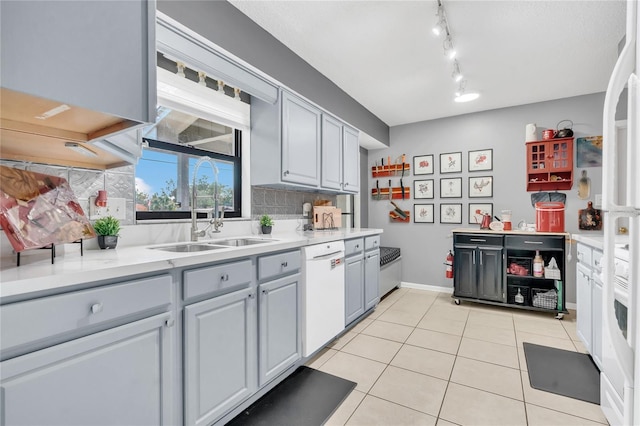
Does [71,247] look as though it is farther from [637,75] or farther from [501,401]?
[501,401]

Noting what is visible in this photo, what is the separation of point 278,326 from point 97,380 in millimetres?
1014

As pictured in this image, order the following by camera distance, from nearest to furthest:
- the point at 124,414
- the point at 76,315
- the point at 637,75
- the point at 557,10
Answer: the point at 637,75 → the point at 76,315 → the point at 124,414 → the point at 557,10

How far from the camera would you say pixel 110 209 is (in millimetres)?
1641

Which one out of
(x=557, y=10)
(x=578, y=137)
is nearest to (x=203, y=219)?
(x=557, y=10)

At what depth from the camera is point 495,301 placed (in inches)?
135

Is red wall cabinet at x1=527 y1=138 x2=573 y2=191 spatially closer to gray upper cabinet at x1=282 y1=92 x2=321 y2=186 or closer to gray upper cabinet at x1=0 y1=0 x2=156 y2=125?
gray upper cabinet at x1=282 y1=92 x2=321 y2=186

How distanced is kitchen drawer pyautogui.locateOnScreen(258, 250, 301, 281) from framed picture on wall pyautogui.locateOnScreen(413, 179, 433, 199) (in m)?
2.90

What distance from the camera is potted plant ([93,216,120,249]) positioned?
4.96 ft

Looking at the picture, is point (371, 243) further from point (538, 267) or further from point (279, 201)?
point (538, 267)

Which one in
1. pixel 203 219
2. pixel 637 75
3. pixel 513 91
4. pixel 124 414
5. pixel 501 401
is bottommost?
pixel 501 401

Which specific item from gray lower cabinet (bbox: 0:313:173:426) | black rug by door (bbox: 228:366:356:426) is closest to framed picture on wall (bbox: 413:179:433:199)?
black rug by door (bbox: 228:366:356:426)

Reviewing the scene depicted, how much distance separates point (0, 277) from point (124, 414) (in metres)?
0.65

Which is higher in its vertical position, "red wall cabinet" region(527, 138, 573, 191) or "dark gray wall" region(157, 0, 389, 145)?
"dark gray wall" region(157, 0, 389, 145)

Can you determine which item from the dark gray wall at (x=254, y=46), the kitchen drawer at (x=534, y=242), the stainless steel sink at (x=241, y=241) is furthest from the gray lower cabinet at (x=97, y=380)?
the kitchen drawer at (x=534, y=242)
